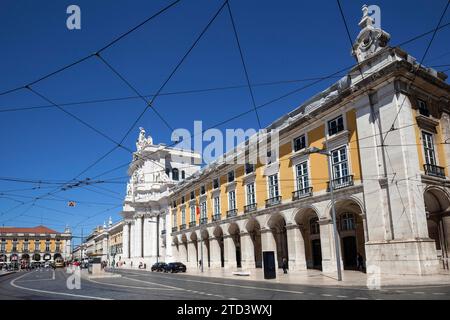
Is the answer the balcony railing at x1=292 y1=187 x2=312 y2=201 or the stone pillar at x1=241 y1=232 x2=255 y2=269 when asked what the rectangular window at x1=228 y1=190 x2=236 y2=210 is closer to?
the stone pillar at x1=241 y1=232 x2=255 y2=269

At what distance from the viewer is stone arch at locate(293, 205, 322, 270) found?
105 ft

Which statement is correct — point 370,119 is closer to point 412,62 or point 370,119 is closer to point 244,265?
point 412,62

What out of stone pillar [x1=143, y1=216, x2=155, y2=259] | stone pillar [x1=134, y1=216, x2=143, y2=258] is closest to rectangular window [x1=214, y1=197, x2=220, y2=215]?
stone pillar [x1=143, y1=216, x2=155, y2=259]

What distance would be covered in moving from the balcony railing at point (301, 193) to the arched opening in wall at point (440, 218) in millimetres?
7980

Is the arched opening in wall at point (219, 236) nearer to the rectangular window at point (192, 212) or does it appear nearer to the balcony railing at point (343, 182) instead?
the rectangular window at point (192, 212)

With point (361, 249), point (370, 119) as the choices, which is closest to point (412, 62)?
point (370, 119)

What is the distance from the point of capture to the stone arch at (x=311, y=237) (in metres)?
32.0

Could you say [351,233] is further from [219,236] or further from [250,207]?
[219,236]

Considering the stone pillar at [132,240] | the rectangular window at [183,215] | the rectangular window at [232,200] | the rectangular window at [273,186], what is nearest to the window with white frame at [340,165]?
the rectangular window at [273,186]

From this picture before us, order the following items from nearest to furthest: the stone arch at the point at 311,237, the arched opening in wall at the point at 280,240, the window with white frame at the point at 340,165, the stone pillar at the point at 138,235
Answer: the window with white frame at the point at 340,165 → the stone arch at the point at 311,237 → the arched opening in wall at the point at 280,240 → the stone pillar at the point at 138,235

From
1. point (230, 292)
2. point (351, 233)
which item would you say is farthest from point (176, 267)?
point (230, 292)

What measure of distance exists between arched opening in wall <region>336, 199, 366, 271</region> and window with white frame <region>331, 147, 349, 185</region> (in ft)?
5.76

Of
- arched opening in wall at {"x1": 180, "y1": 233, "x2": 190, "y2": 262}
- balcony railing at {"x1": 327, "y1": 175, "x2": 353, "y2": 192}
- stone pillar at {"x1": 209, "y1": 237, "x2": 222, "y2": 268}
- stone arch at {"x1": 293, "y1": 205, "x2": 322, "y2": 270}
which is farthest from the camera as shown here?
arched opening in wall at {"x1": 180, "y1": 233, "x2": 190, "y2": 262}
